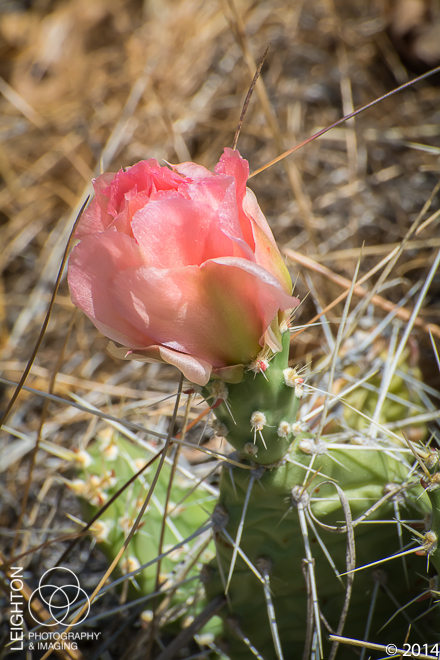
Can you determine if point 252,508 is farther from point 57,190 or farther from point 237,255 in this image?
point 57,190

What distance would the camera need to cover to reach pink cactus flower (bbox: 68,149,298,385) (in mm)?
566

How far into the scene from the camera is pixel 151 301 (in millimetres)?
581

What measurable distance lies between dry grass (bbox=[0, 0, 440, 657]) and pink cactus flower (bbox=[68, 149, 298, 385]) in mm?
644

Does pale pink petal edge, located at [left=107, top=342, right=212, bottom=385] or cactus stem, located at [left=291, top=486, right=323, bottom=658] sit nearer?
pale pink petal edge, located at [left=107, top=342, right=212, bottom=385]

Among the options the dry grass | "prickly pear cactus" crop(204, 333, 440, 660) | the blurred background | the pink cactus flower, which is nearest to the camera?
the pink cactus flower

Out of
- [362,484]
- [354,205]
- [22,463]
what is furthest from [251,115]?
[362,484]

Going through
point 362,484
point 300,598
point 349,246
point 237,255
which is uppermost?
point 237,255

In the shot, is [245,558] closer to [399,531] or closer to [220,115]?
[399,531]

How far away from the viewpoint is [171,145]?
Result: 189 centimetres

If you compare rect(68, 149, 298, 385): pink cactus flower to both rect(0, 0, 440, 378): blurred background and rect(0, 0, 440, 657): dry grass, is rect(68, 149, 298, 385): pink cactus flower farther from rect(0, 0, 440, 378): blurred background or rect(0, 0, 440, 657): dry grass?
rect(0, 0, 440, 378): blurred background

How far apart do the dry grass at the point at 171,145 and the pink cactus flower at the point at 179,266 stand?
64 cm

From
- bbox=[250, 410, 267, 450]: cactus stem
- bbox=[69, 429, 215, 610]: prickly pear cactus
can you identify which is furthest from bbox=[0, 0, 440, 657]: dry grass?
bbox=[250, 410, 267, 450]: cactus stem

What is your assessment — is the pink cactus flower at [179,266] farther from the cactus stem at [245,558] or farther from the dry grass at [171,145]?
the dry grass at [171,145]

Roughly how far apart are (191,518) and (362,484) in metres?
0.36
